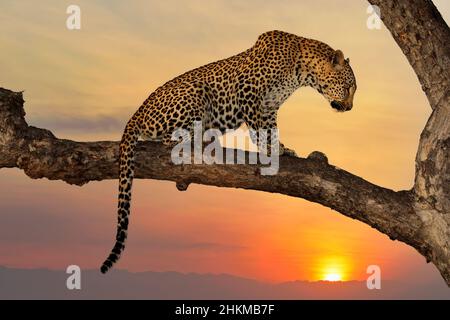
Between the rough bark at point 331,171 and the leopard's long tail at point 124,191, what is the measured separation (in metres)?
0.15

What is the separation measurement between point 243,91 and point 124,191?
2.43m

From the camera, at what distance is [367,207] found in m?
10.5

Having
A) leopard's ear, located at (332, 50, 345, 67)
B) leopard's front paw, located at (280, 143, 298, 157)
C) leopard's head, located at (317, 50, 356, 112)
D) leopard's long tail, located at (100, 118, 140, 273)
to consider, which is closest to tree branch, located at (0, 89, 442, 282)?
leopard's long tail, located at (100, 118, 140, 273)

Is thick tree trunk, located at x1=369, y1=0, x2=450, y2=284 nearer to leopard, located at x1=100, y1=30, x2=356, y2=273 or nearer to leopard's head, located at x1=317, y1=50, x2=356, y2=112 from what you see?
leopard's head, located at x1=317, y1=50, x2=356, y2=112

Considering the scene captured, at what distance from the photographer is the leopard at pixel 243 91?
10.9 m

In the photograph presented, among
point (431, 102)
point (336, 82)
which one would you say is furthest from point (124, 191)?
point (431, 102)

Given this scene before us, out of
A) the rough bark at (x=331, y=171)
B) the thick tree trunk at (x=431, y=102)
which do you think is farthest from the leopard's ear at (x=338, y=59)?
the rough bark at (x=331, y=171)

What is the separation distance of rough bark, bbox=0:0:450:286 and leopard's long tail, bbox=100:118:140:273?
146 mm

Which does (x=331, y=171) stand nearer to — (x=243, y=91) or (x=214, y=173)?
(x=214, y=173)

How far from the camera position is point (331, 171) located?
34.9ft

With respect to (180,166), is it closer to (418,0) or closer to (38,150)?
(38,150)

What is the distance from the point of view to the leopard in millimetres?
10867

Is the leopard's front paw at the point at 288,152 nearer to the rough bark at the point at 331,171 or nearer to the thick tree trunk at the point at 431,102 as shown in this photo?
the rough bark at the point at 331,171
